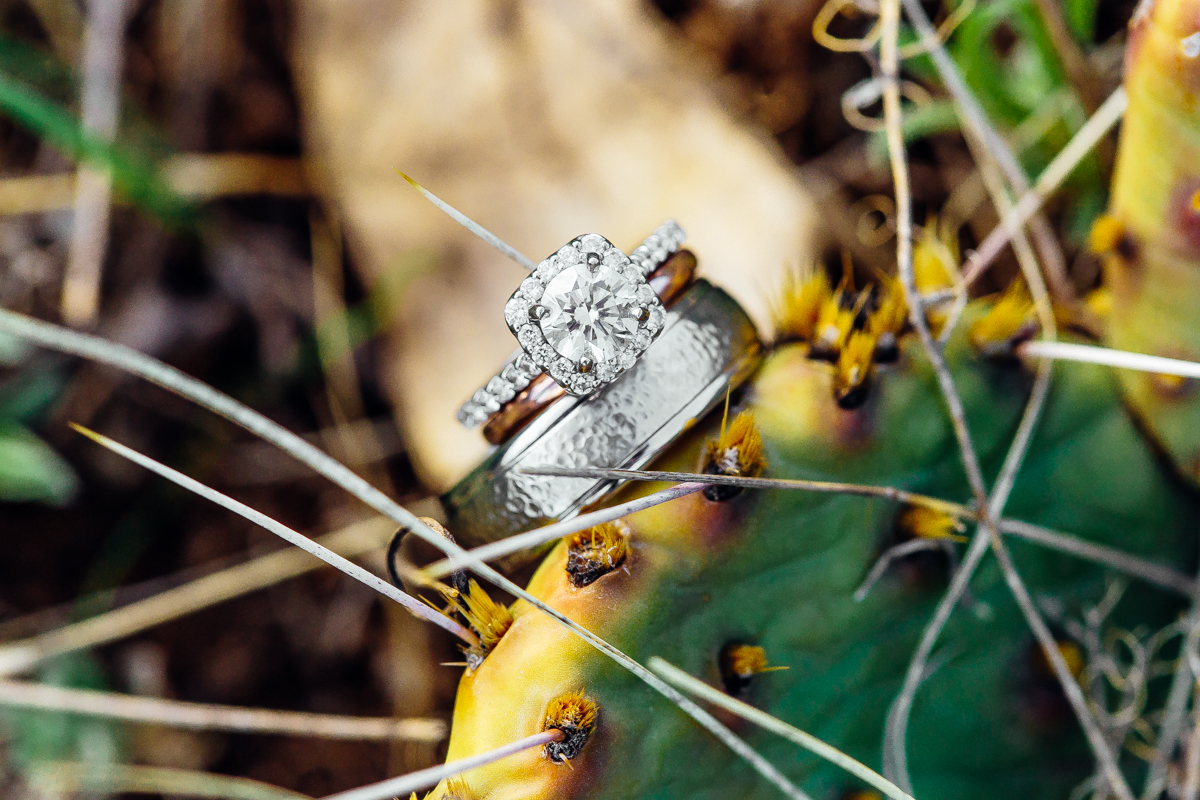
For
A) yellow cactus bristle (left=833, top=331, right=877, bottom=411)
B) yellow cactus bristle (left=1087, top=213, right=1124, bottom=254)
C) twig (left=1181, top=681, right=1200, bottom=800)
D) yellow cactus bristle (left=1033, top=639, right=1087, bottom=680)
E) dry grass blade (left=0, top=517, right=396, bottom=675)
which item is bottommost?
twig (left=1181, top=681, right=1200, bottom=800)

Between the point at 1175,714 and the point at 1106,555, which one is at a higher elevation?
the point at 1106,555

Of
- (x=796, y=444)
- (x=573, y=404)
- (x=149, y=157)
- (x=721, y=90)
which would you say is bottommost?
(x=796, y=444)

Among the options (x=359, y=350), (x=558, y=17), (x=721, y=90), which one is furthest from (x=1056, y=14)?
(x=359, y=350)

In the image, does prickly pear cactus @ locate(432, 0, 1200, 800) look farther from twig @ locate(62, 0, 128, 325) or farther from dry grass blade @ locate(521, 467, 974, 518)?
twig @ locate(62, 0, 128, 325)

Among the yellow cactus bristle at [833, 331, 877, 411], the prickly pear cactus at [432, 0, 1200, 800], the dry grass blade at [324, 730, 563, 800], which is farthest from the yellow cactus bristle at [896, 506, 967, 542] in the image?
the dry grass blade at [324, 730, 563, 800]

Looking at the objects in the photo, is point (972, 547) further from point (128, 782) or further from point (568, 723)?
point (128, 782)

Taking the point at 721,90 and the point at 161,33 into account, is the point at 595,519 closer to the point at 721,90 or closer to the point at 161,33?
the point at 721,90

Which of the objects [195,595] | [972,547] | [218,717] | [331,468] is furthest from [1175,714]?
[195,595]
